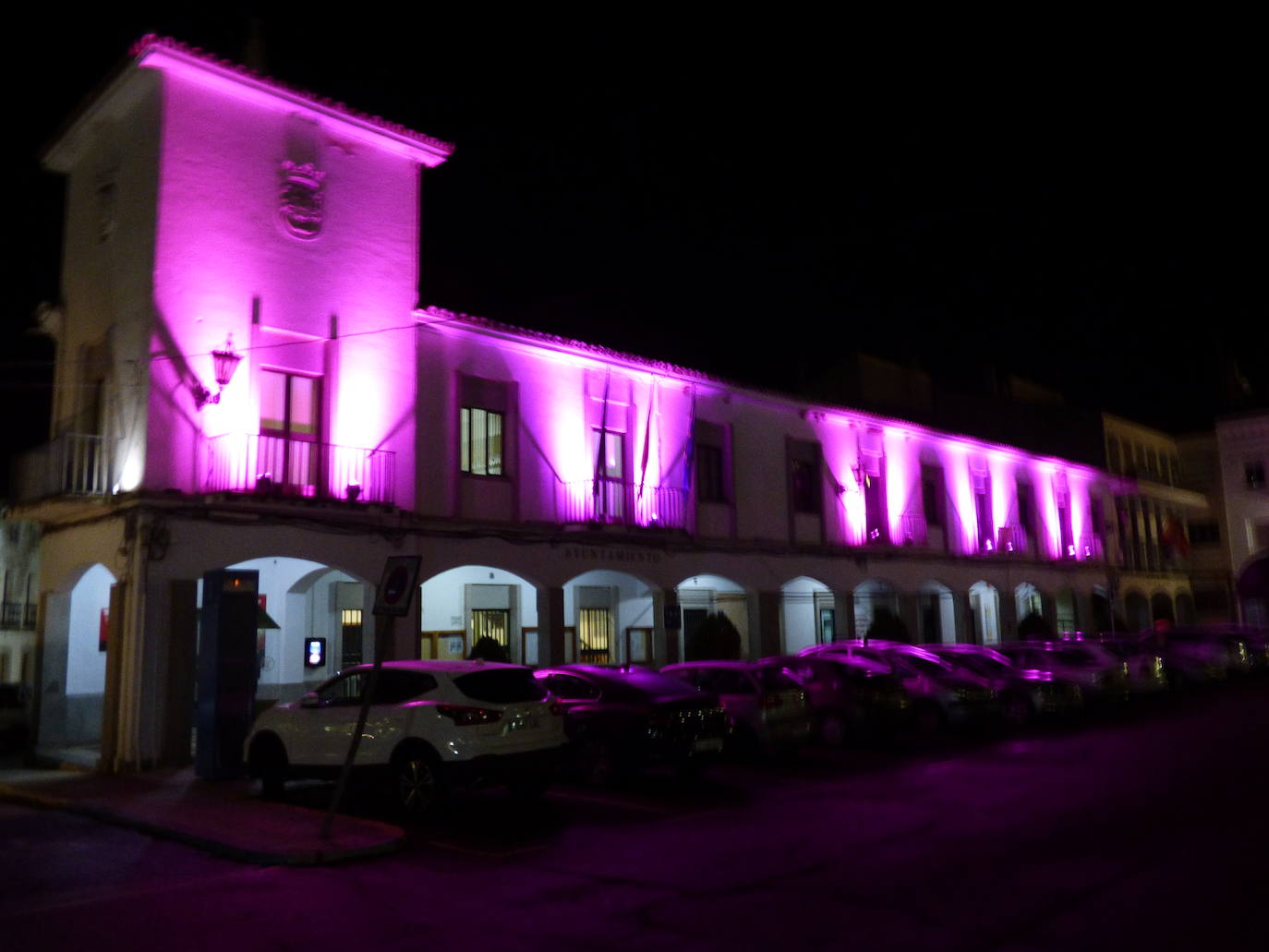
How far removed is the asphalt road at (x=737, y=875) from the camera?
22.7ft

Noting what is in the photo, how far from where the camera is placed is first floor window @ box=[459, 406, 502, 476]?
20250 mm

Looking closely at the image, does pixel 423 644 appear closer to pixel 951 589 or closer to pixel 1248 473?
pixel 951 589

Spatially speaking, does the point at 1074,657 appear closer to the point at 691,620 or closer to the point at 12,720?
the point at 691,620

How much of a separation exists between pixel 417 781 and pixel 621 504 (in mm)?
11462

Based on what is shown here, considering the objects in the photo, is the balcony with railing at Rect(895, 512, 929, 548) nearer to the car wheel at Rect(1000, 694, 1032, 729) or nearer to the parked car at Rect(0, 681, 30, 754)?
the car wheel at Rect(1000, 694, 1032, 729)

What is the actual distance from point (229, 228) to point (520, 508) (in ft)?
23.9

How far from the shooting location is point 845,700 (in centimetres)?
1727

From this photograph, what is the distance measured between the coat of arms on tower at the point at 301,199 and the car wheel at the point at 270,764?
29.4 feet

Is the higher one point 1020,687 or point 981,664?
point 981,664

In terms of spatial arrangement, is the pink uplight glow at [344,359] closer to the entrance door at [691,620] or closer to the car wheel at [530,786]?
the entrance door at [691,620]

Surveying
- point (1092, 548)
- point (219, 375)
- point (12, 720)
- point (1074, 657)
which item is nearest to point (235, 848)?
point (219, 375)

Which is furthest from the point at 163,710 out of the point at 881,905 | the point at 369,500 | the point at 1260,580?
the point at 1260,580

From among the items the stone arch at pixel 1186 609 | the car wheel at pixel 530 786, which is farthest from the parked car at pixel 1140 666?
the stone arch at pixel 1186 609

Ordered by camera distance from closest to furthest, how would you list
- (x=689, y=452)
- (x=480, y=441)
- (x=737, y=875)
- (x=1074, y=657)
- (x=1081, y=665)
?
(x=737, y=875), (x=480, y=441), (x=1081, y=665), (x=1074, y=657), (x=689, y=452)
